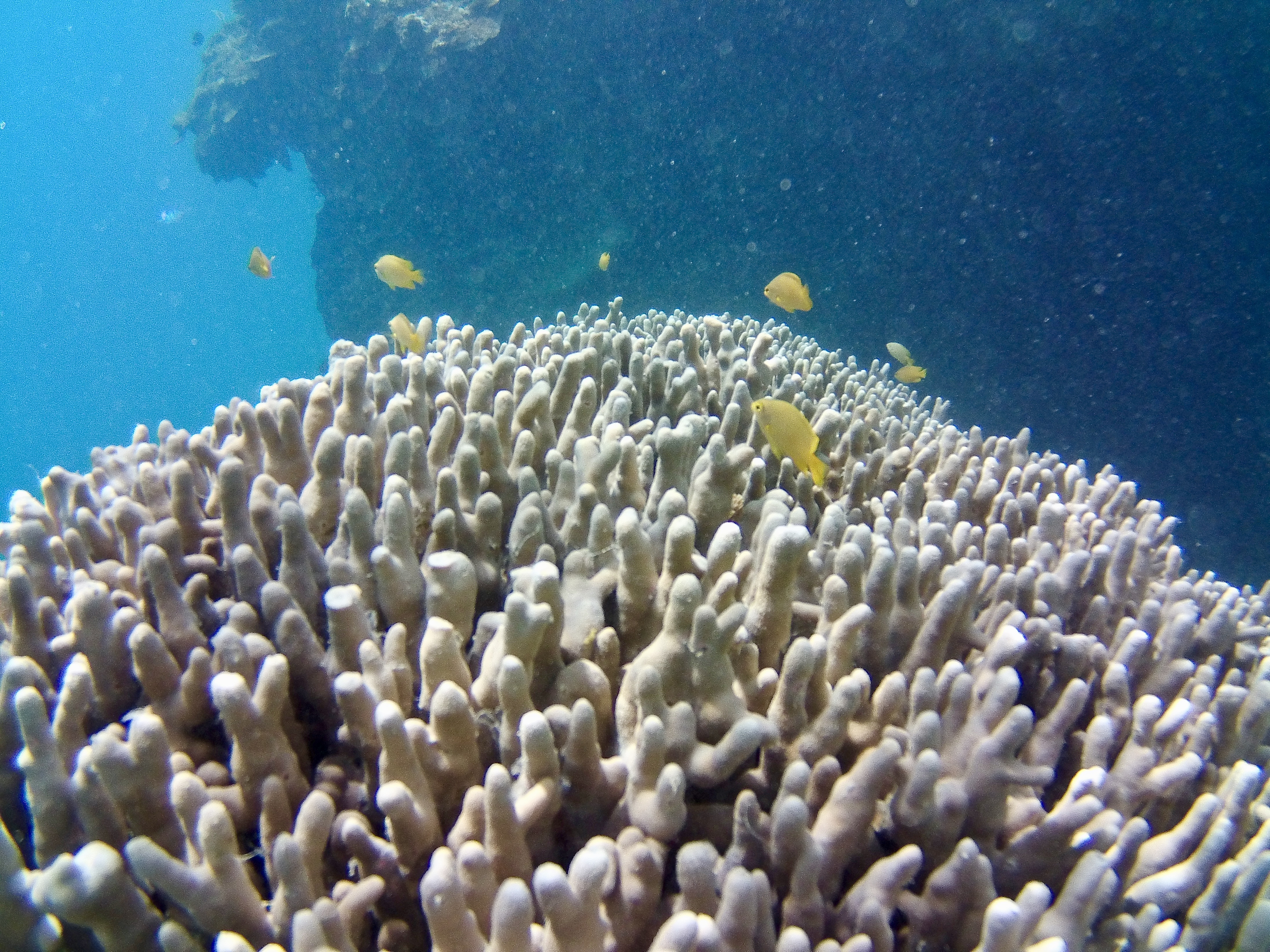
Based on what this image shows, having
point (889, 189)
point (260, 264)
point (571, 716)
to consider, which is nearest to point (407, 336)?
point (571, 716)

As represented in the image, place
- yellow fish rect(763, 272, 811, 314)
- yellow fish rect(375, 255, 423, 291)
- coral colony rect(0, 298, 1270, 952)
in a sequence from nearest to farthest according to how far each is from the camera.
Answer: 1. coral colony rect(0, 298, 1270, 952)
2. yellow fish rect(763, 272, 811, 314)
3. yellow fish rect(375, 255, 423, 291)

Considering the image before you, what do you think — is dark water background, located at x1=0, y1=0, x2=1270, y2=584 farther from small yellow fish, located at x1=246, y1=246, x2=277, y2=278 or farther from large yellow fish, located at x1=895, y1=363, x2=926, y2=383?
small yellow fish, located at x1=246, y1=246, x2=277, y2=278

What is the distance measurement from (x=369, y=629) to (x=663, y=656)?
0.84 metres

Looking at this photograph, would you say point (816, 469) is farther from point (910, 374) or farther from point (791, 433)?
point (910, 374)

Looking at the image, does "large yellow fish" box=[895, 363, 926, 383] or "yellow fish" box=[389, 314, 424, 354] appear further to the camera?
"large yellow fish" box=[895, 363, 926, 383]

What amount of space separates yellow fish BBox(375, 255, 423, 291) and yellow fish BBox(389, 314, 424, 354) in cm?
195

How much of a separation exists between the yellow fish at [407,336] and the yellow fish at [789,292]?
9.87 feet

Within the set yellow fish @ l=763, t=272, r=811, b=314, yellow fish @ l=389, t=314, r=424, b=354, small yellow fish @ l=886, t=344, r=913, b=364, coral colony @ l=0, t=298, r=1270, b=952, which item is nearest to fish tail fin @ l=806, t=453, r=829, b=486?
coral colony @ l=0, t=298, r=1270, b=952

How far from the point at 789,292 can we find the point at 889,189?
12.4 meters

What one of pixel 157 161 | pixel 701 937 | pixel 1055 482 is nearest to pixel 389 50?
pixel 1055 482

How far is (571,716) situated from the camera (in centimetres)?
163

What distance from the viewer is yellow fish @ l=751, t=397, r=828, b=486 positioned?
2826 millimetres

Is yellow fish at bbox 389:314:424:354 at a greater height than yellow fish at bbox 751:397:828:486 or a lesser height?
greater

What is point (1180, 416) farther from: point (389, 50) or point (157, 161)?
point (157, 161)
